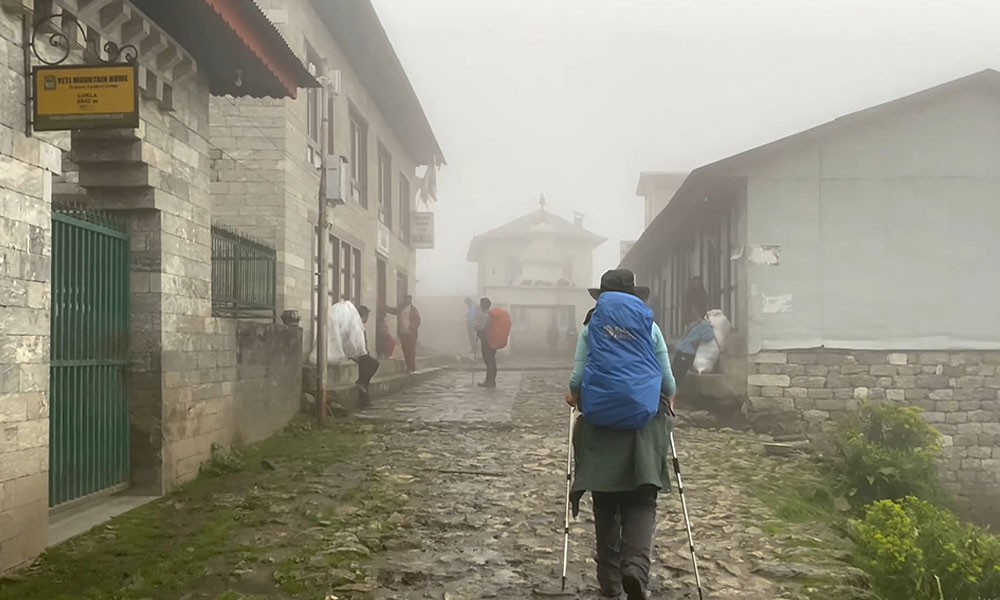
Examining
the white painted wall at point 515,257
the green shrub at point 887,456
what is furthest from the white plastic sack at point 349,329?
the white painted wall at point 515,257

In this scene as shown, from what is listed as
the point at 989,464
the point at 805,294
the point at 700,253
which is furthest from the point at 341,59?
the point at 989,464

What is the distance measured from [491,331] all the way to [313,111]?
5.70m

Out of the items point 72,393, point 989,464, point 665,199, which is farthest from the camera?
point 665,199

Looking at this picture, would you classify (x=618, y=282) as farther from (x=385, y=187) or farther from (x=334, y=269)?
(x=385, y=187)

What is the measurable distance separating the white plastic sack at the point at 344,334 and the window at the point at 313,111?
8.32 ft

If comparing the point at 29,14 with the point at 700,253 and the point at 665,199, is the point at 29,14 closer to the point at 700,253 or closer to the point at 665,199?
the point at 700,253

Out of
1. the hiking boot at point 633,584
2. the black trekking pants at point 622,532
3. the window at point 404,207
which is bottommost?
the hiking boot at point 633,584

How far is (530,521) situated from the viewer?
6887mm

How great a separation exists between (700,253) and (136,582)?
13.0m

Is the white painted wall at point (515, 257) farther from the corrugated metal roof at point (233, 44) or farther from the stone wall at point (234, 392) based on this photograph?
the corrugated metal roof at point (233, 44)

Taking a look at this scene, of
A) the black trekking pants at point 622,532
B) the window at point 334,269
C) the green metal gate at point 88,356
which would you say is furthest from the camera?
the window at point 334,269

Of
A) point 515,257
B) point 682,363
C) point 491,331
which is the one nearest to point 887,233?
point 682,363

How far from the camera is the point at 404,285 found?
81.1ft

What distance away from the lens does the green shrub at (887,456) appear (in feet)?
28.2
